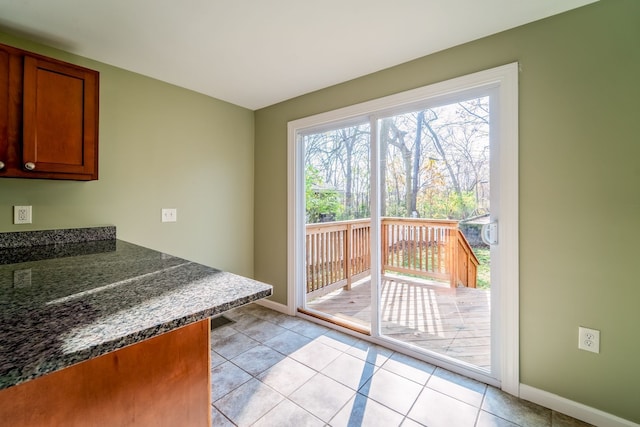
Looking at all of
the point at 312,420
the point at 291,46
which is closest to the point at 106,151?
the point at 291,46

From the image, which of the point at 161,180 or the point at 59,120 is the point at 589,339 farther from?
the point at 59,120

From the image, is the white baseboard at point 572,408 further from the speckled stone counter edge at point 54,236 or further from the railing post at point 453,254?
the speckled stone counter edge at point 54,236

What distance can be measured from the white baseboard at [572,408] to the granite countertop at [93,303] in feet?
5.93

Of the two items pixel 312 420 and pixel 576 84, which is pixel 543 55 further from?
pixel 312 420

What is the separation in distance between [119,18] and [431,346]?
3037mm

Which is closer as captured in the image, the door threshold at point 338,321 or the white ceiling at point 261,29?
the white ceiling at point 261,29

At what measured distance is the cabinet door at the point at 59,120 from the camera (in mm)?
1569

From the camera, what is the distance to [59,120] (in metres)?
1.67

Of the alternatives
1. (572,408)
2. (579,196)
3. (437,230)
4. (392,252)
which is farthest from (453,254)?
(572,408)

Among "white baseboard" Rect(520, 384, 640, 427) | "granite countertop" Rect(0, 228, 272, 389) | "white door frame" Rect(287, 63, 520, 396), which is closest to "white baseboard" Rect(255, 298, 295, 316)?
"granite countertop" Rect(0, 228, 272, 389)

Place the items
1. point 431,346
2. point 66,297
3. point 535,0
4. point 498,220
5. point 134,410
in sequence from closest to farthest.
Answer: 1. point 134,410
2. point 66,297
3. point 535,0
4. point 498,220
5. point 431,346

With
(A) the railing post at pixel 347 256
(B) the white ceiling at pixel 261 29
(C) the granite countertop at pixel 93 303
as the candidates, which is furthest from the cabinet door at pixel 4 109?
(A) the railing post at pixel 347 256

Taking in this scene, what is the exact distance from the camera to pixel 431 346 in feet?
6.91

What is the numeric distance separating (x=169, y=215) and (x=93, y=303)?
188 centimetres
